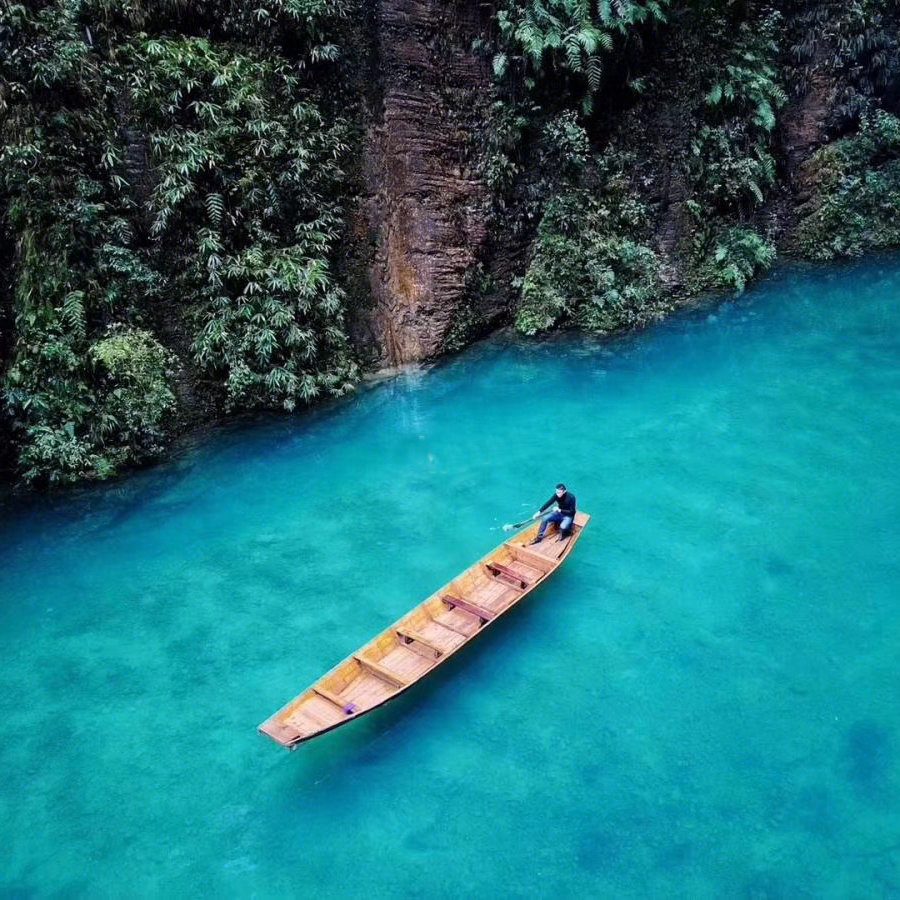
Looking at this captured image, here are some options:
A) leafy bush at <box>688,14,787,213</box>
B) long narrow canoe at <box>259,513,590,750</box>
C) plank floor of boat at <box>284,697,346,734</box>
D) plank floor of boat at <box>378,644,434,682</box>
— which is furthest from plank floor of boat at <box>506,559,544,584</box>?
leafy bush at <box>688,14,787,213</box>

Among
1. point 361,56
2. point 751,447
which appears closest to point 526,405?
point 751,447

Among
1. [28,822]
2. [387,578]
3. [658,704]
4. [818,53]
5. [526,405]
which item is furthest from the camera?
[818,53]

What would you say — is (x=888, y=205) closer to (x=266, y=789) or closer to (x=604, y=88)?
(x=604, y=88)

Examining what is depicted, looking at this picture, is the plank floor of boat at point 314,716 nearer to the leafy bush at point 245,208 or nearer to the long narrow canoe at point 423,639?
the long narrow canoe at point 423,639

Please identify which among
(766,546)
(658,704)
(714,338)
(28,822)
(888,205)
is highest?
(888,205)

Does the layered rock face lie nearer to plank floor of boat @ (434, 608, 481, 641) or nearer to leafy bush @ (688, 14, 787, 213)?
leafy bush @ (688, 14, 787, 213)

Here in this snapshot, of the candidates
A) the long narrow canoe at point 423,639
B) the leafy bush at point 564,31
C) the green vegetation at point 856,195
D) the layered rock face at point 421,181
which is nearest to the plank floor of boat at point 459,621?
the long narrow canoe at point 423,639
